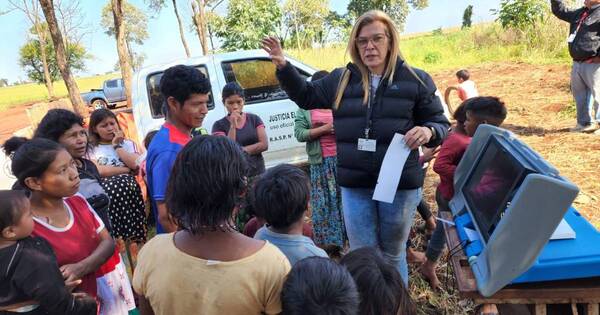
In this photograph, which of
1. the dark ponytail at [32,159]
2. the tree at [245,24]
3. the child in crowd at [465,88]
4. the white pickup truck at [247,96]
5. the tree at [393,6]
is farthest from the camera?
the tree at [393,6]

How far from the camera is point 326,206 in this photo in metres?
3.39

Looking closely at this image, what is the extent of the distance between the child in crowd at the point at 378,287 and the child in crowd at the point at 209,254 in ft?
0.98

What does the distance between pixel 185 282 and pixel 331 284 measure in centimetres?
42

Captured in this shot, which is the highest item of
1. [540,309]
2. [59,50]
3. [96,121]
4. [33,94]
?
[59,50]

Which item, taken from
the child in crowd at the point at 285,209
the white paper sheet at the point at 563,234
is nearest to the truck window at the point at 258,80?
the child in crowd at the point at 285,209

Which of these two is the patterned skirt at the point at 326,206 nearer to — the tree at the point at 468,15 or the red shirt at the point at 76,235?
the red shirt at the point at 76,235

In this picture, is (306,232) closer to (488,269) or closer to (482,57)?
(488,269)

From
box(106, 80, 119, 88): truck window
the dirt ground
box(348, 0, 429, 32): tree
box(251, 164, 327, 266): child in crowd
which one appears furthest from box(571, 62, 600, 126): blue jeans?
box(348, 0, 429, 32): tree

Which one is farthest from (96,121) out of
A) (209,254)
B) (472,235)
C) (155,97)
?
(472,235)

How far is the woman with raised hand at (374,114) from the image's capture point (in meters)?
2.04

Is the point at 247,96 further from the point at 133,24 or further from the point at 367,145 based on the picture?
the point at 133,24

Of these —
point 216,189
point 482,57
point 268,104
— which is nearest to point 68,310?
point 216,189

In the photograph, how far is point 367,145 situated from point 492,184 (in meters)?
0.69

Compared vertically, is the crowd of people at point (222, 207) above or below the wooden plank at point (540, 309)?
above
